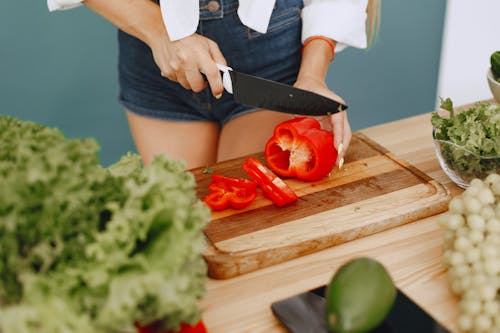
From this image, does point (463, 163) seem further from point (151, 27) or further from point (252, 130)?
point (151, 27)

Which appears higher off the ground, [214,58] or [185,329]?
[214,58]

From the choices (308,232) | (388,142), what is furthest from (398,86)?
(308,232)

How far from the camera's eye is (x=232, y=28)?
4.78 ft

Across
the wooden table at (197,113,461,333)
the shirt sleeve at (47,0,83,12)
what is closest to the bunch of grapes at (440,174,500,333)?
the wooden table at (197,113,461,333)

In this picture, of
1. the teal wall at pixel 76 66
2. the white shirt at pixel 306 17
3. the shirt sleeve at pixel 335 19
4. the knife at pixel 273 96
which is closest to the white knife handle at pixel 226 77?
the knife at pixel 273 96

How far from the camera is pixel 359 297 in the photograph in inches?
28.3

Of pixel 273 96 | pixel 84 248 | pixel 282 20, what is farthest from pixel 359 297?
pixel 282 20

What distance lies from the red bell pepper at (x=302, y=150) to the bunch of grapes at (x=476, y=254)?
0.40 meters

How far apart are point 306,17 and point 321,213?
2.11ft

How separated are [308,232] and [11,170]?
0.61m

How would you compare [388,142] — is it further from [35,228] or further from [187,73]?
[35,228]

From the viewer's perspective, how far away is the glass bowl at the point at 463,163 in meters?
1.13

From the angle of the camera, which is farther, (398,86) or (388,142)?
(398,86)

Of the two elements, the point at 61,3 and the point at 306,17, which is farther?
the point at 306,17
